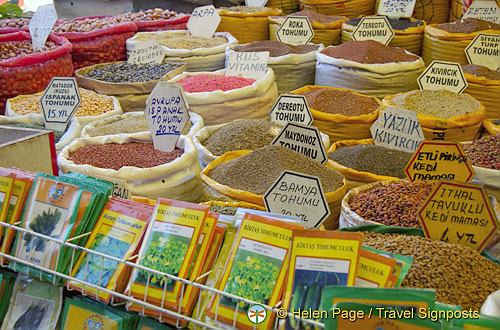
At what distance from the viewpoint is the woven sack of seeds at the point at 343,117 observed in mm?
2305

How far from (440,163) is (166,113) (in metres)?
0.88

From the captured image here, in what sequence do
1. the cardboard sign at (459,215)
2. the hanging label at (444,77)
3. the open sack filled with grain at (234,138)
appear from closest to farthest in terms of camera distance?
the cardboard sign at (459,215), the open sack filled with grain at (234,138), the hanging label at (444,77)

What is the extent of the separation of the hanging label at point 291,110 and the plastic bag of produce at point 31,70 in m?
1.12

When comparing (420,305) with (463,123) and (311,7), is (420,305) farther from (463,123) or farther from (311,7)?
(311,7)

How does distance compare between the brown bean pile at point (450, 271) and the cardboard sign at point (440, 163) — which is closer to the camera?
the brown bean pile at point (450, 271)

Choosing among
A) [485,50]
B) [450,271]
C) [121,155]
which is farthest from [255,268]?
[485,50]

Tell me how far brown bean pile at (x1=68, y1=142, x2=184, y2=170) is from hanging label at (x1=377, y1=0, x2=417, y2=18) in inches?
89.3

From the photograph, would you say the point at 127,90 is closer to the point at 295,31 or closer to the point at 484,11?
the point at 295,31

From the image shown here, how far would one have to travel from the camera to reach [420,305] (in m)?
0.79

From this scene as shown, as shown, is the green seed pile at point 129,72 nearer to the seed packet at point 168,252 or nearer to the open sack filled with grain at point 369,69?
the open sack filled with grain at point 369,69

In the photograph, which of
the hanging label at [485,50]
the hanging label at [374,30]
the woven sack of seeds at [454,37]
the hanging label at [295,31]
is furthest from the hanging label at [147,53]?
the hanging label at [485,50]

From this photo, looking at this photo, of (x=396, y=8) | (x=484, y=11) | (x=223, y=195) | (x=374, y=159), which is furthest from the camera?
(x=396, y=8)

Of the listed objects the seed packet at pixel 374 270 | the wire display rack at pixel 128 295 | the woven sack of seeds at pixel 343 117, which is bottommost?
the woven sack of seeds at pixel 343 117

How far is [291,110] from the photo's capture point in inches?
82.5
